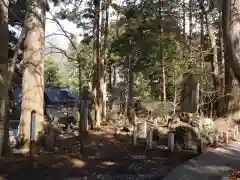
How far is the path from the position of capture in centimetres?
709

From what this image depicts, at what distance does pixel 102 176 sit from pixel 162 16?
16319 millimetres

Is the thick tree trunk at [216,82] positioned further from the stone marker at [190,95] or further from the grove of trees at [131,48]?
the stone marker at [190,95]

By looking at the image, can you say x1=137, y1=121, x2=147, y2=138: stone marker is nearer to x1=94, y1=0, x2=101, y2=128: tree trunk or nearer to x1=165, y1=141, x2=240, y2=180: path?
x1=165, y1=141, x2=240, y2=180: path

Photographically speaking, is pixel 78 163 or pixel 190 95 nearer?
pixel 78 163

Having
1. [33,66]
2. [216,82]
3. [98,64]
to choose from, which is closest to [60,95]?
[98,64]

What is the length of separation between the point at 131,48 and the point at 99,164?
16668 millimetres

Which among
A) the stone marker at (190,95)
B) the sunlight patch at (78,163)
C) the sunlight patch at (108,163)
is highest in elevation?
the stone marker at (190,95)

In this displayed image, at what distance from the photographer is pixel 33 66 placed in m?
9.85

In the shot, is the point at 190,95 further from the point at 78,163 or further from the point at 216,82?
the point at 216,82

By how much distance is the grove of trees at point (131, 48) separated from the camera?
8602 millimetres

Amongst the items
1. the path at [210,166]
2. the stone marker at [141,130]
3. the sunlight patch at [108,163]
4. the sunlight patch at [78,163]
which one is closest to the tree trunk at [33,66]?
the sunlight patch at [78,163]

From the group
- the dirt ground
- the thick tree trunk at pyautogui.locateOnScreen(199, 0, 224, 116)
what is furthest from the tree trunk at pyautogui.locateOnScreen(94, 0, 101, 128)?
the dirt ground

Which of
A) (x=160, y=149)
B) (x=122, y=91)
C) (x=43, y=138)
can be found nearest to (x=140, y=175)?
(x=160, y=149)

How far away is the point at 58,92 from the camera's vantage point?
36.0 m
